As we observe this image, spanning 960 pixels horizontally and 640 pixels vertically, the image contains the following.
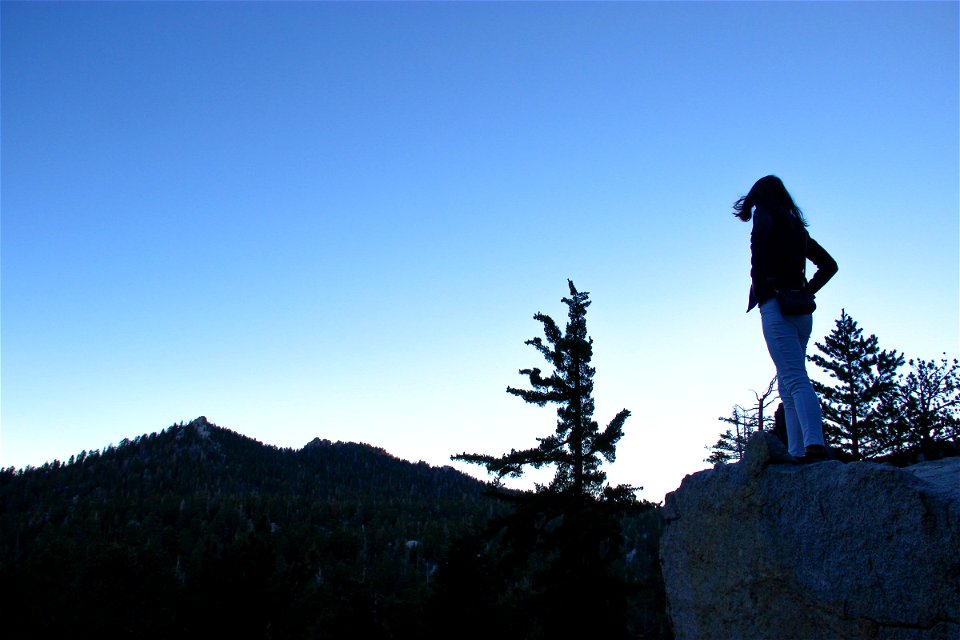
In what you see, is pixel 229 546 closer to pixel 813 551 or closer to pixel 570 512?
pixel 570 512

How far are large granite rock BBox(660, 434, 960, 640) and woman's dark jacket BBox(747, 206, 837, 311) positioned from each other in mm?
1404

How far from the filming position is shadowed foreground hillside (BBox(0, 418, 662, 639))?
3728 centimetres

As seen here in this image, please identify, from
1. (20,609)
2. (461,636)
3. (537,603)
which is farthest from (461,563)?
(20,609)

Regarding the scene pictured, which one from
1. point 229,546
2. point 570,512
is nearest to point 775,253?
point 570,512

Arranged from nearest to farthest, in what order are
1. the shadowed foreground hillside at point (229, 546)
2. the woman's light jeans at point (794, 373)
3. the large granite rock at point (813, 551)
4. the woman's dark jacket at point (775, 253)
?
the large granite rock at point (813, 551) < the woman's light jeans at point (794, 373) < the woman's dark jacket at point (775, 253) < the shadowed foreground hillside at point (229, 546)

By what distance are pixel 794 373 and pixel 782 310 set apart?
22.1 inches

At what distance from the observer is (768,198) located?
6.29m

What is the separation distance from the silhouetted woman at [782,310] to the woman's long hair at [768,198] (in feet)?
0.04

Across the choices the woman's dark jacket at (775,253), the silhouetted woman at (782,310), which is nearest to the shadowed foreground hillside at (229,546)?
the silhouetted woman at (782,310)

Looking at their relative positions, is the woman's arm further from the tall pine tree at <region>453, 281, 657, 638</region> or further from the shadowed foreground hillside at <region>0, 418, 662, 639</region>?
the shadowed foreground hillside at <region>0, 418, 662, 639</region>

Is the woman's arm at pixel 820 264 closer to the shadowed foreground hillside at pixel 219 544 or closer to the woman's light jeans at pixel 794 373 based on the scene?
the woman's light jeans at pixel 794 373

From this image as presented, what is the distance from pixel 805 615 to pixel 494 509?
136423mm

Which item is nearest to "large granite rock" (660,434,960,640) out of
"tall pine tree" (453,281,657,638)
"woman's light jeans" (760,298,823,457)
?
"woman's light jeans" (760,298,823,457)

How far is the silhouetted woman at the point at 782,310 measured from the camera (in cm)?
565
